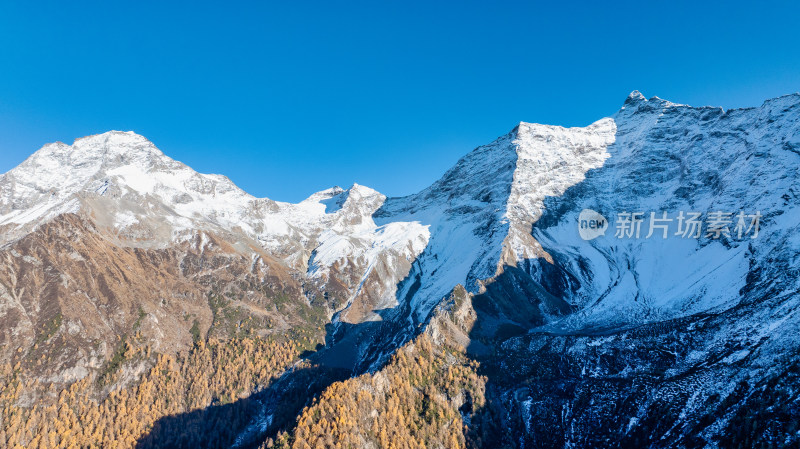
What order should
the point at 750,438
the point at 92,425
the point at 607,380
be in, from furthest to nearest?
the point at 92,425, the point at 607,380, the point at 750,438

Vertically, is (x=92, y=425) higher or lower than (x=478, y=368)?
lower

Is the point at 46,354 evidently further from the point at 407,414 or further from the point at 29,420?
the point at 407,414

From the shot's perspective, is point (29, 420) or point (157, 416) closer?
point (29, 420)

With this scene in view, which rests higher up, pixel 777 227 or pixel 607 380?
pixel 777 227

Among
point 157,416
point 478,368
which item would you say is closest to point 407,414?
point 478,368

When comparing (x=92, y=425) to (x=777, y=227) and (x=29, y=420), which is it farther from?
(x=777, y=227)

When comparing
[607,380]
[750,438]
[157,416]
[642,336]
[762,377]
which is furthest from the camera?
[157,416]

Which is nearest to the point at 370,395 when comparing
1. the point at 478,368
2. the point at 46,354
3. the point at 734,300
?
the point at 478,368

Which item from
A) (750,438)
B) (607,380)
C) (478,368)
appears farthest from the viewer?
(478,368)

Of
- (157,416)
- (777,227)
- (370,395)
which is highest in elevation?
(777,227)
